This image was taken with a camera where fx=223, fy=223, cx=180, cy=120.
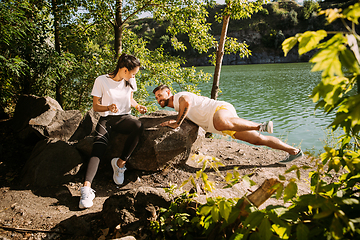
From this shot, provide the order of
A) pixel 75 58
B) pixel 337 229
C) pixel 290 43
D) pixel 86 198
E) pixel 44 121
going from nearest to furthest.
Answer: pixel 337 229
pixel 290 43
pixel 86 198
pixel 44 121
pixel 75 58

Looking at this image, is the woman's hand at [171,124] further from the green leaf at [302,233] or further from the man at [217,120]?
the green leaf at [302,233]

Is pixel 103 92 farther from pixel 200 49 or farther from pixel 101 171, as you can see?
pixel 200 49

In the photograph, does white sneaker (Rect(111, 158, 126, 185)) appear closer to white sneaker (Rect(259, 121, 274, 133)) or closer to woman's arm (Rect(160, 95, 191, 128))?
woman's arm (Rect(160, 95, 191, 128))

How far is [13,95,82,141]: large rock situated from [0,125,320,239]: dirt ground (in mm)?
411

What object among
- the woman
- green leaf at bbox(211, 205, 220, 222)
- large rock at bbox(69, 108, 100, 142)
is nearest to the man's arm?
the woman

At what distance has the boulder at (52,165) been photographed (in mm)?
3467

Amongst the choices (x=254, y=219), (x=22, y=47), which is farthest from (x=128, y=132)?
(x=22, y=47)

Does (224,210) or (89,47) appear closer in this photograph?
(224,210)

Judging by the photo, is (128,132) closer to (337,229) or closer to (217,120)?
(217,120)

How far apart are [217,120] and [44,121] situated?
373cm

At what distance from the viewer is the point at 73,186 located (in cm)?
353

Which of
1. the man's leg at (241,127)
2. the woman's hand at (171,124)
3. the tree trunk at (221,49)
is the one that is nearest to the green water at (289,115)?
the tree trunk at (221,49)

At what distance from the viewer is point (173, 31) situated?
Answer: 7.04 metres

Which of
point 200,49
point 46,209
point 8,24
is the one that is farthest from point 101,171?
point 200,49
